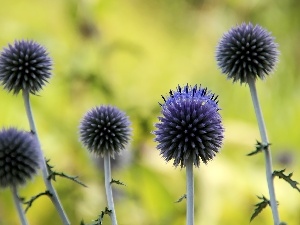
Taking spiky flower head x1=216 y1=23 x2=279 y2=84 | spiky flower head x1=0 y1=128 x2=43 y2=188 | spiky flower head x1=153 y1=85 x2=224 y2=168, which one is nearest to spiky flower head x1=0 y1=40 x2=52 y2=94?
spiky flower head x1=0 y1=128 x2=43 y2=188

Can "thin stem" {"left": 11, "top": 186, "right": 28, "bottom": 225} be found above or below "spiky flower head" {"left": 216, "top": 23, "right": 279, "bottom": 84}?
below

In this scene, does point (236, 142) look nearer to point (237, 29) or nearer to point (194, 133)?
point (237, 29)

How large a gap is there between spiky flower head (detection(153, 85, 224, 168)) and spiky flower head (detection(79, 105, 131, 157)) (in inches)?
14.0

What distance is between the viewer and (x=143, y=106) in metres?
4.12

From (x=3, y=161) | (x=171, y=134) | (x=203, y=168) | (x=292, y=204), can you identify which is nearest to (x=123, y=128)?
(x=171, y=134)

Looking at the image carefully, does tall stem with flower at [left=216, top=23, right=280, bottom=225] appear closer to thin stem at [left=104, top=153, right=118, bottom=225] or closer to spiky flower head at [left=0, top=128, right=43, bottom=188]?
thin stem at [left=104, top=153, right=118, bottom=225]

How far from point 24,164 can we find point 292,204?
3.27 meters

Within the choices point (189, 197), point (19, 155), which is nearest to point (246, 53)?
point (189, 197)

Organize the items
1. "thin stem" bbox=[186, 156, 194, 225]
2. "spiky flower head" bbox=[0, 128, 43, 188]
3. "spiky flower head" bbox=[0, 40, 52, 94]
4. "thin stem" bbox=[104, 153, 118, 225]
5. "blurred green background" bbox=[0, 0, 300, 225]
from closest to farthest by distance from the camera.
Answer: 1. "thin stem" bbox=[186, 156, 194, 225]
2. "thin stem" bbox=[104, 153, 118, 225]
3. "spiky flower head" bbox=[0, 128, 43, 188]
4. "spiky flower head" bbox=[0, 40, 52, 94]
5. "blurred green background" bbox=[0, 0, 300, 225]

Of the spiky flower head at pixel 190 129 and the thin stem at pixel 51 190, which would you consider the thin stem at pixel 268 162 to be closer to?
the spiky flower head at pixel 190 129

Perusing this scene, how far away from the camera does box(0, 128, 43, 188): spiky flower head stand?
1.76 m

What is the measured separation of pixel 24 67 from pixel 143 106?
1.98 meters

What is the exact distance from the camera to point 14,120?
475 cm

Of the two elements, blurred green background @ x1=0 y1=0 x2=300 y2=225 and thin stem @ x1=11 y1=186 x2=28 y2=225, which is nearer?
thin stem @ x1=11 y1=186 x2=28 y2=225
